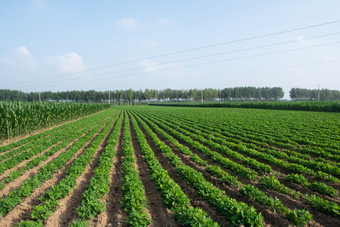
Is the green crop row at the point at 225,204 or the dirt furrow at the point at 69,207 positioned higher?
the green crop row at the point at 225,204

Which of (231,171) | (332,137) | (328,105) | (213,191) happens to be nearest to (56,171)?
(213,191)

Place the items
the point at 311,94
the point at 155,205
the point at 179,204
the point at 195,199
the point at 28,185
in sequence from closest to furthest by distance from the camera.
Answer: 1. the point at 179,204
2. the point at 155,205
3. the point at 195,199
4. the point at 28,185
5. the point at 311,94

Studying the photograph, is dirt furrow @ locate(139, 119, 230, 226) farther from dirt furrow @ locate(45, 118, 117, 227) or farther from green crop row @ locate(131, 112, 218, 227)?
dirt furrow @ locate(45, 118, 117, 227)

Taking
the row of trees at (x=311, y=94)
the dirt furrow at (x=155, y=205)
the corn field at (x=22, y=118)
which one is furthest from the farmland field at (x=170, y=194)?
the row of trees at (x=311, y=94)

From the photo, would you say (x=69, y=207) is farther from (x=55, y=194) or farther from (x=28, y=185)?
(x=28, y=185)

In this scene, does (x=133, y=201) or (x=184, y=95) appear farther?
(x=184, y=95)

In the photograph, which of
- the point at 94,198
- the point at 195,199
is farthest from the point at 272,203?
the point at 94,198

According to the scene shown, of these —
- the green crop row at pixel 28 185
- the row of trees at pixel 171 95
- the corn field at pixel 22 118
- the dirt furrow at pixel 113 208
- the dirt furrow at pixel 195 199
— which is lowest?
the dirt furrow at pixel 113 208

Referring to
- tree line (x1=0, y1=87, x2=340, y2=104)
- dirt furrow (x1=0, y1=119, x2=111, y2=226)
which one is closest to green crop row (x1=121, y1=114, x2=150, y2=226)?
dirt furrow (x1=0, y1=119, x2=111, y2=226)

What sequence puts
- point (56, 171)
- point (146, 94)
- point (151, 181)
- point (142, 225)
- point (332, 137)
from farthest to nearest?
point (146, 94)
point (332, 137)
point (56, 171)
point (151, 181)
point (142, 225)

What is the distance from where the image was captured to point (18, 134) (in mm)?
14617

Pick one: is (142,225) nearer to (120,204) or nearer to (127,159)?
(120,204)

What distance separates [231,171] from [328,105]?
132 ft

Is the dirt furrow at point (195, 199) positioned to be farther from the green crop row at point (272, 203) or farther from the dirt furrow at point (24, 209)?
the dirt furrow at point (24, 209)
